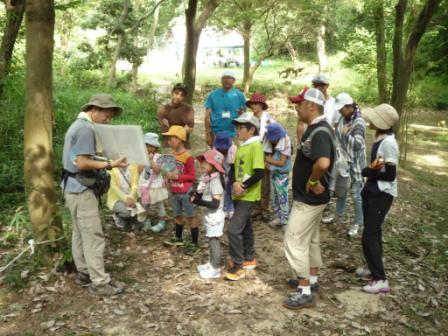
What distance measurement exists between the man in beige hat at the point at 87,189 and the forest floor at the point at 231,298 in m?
0.27

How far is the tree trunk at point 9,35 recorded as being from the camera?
22.4ft

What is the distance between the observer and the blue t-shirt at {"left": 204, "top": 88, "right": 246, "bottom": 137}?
6.73 metres

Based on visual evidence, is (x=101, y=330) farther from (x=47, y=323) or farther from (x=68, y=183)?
(x=68, y=183)

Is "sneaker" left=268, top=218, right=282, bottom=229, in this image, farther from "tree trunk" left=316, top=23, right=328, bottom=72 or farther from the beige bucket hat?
"tree trunk" left=316, top=23, right=328, bottom=72

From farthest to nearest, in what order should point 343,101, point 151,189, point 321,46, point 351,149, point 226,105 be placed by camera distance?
point 321,46 < point 226,105 < point 151,189 < point 351,149 < point 343,101

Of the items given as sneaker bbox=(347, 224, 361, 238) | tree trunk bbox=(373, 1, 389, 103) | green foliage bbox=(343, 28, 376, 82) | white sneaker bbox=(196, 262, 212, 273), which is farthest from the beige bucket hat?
green foliage bbox=(343, 28, 376, 82)

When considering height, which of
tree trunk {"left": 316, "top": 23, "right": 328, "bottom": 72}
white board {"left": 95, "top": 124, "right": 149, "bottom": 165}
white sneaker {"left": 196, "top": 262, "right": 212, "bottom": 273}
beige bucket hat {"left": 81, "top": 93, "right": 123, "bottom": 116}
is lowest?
white sneaker {"left": 196, "top": 262, "right": 212, "bottom": 273}

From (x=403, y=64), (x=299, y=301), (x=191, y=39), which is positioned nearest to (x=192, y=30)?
(x=191, y=39)

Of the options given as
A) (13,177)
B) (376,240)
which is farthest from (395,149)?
(13,177)

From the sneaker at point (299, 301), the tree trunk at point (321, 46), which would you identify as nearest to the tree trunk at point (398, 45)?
the sneaker at point (299, 301)

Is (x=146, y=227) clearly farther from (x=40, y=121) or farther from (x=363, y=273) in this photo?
(x=363, y=273)

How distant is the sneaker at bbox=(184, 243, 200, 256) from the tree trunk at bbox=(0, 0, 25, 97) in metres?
4.01

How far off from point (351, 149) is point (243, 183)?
2.09 m

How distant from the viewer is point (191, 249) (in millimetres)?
5750
